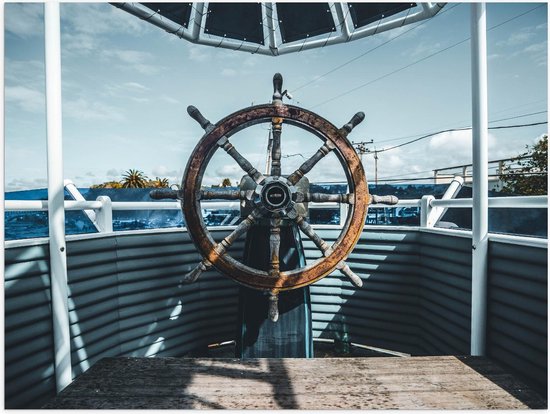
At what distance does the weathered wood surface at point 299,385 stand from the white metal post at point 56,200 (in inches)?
7.7

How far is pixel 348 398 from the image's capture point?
1.34m

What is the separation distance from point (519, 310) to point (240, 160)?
145 centimetres

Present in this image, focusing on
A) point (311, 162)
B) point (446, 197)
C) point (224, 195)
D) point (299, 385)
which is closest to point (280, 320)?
point (299, 385)

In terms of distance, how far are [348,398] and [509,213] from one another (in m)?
2.13

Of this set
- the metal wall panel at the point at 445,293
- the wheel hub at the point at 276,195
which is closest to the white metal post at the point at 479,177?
the metal wall panel at the point at 445,293

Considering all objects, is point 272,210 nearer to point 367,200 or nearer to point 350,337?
point 367,200

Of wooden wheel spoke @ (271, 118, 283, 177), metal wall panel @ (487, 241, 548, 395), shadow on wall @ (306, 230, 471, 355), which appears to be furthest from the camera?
shadow on wall @ (306, 230, 471, 355)

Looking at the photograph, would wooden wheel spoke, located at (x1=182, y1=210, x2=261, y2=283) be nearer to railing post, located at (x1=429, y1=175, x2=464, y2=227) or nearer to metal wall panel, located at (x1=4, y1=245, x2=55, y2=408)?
metal wall panel, located at (x1=4, y1=245, x2=55, y2=408)

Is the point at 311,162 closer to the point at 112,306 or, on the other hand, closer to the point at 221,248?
the point at 221,248

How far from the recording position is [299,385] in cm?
143

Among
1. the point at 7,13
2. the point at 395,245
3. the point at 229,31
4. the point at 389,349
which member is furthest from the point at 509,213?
the point at 7,13

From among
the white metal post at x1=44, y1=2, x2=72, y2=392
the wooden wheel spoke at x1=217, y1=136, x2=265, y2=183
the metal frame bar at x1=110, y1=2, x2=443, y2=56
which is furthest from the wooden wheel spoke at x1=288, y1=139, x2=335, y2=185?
the metal frame bar at x1=110, y1=2, x2=443, y2=56

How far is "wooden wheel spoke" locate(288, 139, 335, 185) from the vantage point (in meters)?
1.59

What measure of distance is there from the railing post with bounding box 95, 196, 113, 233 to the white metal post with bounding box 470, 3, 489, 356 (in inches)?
80.9
